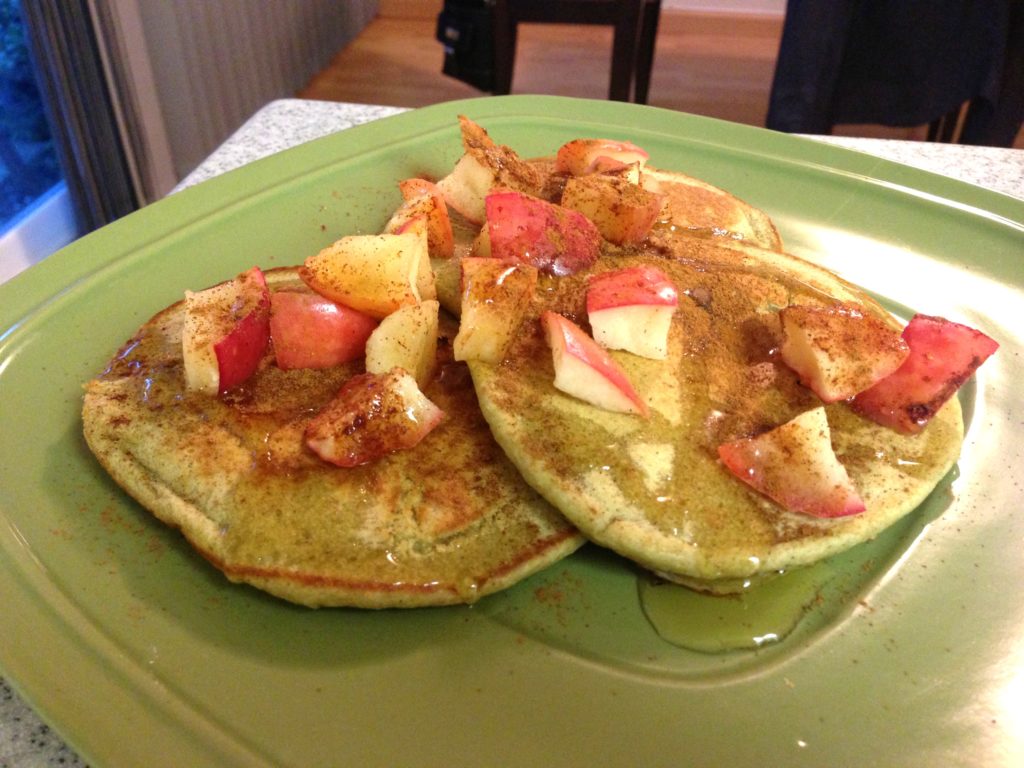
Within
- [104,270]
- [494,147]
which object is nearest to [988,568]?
[494,147]

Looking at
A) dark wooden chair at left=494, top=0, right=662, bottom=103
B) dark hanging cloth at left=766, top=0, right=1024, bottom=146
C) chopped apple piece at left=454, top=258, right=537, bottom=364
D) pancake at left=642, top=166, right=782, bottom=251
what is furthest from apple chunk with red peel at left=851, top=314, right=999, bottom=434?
dark wooden chair at left=494, top=0, right=662, bottom=103

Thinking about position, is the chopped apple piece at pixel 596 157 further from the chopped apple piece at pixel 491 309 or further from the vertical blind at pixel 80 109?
the vertical blind at pixel 80 109

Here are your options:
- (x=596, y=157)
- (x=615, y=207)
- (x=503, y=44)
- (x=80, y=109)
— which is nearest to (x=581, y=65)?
(x=503, y=44)

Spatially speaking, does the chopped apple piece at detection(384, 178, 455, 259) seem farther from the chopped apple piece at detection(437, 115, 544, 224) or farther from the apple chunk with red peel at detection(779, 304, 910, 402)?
the apple chunk with red peel at detection(779, 304, 910, 402)

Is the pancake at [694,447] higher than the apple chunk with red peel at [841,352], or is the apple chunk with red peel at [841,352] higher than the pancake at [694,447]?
the apple chunk with red peel at [841,352]

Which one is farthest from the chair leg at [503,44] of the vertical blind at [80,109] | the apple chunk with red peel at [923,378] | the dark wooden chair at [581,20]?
the apple chunk with red peel at [923,378]

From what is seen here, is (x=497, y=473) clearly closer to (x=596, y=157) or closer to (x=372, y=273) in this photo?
(x=372, y=273)

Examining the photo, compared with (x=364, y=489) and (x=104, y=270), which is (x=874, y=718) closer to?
(x=364, y=489)

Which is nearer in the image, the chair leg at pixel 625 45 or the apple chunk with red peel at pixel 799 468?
the apple chunk with red peel at pixel 799 468
